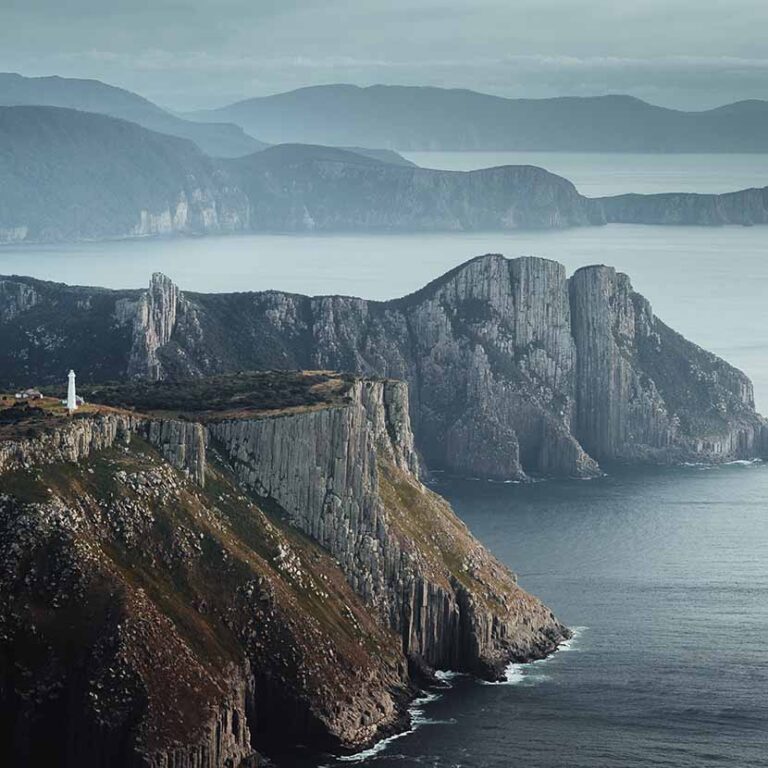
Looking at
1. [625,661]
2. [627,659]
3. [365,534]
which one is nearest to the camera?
[365,534]

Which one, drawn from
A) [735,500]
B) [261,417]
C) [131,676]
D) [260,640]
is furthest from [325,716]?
[735,500]

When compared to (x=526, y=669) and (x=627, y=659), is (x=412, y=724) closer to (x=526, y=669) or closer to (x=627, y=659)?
(x=526, y=669)

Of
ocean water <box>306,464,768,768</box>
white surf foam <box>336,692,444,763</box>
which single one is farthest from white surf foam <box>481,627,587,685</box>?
white surf foam <box>336,692,444,763</box>

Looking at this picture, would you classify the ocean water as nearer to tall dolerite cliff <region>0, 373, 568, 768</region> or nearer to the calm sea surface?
the calm sea surface

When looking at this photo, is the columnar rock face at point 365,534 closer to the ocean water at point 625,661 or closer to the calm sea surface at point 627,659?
the ocean water at point 625,661

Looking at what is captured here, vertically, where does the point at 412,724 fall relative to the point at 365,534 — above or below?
below

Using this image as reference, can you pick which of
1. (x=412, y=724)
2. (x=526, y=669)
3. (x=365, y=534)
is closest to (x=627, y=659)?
(x=526, y=669)

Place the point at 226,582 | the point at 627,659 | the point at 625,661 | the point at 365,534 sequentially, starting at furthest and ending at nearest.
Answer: the point at 627,659 → the point at 625,661 → the point at 365,534 → the point at 226,582
